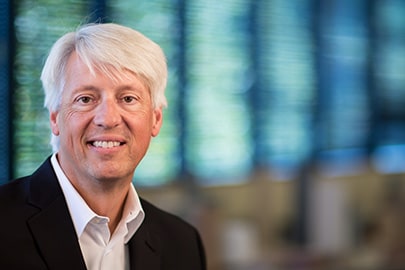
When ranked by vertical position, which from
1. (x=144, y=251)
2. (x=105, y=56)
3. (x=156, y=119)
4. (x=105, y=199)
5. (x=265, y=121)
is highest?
(x=105, y=56)

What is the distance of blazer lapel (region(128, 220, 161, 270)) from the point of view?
3.44 feet

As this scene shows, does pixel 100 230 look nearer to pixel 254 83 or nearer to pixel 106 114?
pixel 106 114

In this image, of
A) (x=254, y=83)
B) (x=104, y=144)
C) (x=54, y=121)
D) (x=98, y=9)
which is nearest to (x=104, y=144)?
(x=104, y=144)

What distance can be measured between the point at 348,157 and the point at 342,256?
50 centimetres

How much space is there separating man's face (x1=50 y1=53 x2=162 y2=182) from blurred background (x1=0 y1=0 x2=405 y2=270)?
1.05m

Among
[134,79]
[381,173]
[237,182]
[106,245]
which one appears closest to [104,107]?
[134,79]

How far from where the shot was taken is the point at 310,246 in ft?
10.2

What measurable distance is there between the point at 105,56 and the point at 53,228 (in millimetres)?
269

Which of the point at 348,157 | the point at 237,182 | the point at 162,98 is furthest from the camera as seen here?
the point at 348,157

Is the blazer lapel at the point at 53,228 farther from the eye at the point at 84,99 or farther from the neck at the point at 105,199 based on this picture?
the eye at the point at 84,99

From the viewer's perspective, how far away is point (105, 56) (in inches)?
36.1

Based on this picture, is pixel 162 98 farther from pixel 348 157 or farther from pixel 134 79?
pixel 348 157

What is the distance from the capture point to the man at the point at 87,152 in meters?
0.93

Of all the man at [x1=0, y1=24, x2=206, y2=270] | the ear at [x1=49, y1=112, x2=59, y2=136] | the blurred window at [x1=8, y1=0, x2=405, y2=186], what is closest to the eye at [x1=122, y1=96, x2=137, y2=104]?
the man at [x1=0, y1=24, x2=206, y2=270]
